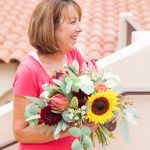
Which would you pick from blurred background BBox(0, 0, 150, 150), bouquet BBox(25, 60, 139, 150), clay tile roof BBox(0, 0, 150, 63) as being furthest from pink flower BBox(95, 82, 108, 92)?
clay tile roof BBox(0, 0, 150, 63)

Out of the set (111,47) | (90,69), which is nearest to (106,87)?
(90,69)

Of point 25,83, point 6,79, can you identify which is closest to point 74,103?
point 25,83

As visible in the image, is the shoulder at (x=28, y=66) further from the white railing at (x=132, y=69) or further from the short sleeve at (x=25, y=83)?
the white railing at (x=132, y=69)

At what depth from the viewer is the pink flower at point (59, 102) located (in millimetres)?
2938

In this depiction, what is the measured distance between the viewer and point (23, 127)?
3133 mm

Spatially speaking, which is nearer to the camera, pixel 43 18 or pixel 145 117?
pixel 43 18

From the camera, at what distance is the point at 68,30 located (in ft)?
10.3

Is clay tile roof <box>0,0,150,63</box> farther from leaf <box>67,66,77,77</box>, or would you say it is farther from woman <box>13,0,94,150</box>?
leaf <box>67,66,77,77</box>

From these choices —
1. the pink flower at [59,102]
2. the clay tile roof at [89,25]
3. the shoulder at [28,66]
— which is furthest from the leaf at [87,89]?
the clay tile roof at [89,25]

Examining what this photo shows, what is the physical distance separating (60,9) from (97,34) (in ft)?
19.0

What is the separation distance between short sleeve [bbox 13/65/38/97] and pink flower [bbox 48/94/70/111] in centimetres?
17

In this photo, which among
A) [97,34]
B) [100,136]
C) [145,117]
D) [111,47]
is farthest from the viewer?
[97,34]

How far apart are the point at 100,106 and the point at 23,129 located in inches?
18.8

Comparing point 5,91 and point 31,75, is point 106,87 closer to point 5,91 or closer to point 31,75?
point 31,75
